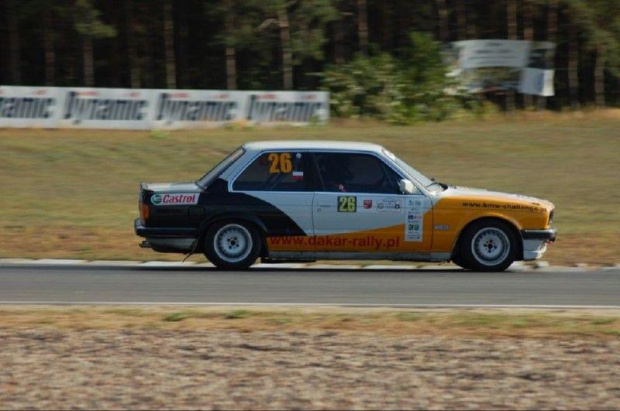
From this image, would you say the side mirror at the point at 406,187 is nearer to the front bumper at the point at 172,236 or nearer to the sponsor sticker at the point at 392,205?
the sponsor sticker at the point at 392,205

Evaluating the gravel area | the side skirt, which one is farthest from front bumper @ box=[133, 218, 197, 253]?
the gravel area

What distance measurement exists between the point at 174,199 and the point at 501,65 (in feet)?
96.5

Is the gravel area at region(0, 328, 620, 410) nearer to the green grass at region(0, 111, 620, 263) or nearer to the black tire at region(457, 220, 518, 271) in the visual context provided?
the black tire at region(457, 220, 518, 271)

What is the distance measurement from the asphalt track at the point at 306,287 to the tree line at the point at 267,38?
94.9 feet

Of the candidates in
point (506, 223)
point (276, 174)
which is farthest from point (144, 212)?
point (506, 223)

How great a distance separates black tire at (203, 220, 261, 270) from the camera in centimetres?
1386

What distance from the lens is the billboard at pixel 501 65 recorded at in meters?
41.4

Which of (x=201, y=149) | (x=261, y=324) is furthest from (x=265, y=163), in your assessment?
(x=201, y=149)

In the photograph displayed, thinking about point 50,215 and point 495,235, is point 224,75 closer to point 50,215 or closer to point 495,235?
point 50,215

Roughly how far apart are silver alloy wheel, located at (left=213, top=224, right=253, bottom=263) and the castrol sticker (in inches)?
19.3

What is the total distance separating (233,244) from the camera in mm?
13898

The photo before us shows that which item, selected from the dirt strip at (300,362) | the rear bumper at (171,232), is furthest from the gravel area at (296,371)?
the rear bumper at (171,232)

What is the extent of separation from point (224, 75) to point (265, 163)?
35.3 m

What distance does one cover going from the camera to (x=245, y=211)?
1383cm
